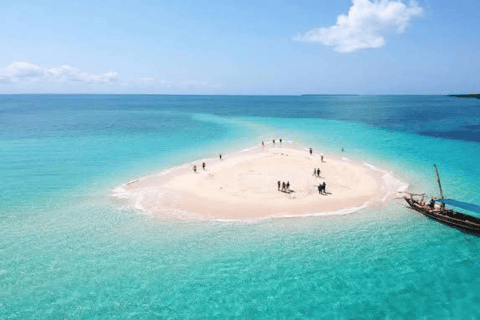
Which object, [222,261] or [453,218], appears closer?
[222,261]

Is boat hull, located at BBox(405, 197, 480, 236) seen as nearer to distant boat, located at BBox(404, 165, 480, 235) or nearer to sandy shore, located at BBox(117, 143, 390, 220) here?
distant boat, located at BBox(404, 165, 480, 235)

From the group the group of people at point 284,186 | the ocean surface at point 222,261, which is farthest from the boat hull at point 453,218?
the group of people at point 284,186

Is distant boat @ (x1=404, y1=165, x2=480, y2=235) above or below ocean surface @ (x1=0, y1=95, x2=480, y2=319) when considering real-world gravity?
above

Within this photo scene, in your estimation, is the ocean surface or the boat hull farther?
the boat hull

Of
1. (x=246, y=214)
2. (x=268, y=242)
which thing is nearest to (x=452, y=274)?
(x=268, y=242)

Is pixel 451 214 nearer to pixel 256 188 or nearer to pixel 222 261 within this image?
pixel 256 188

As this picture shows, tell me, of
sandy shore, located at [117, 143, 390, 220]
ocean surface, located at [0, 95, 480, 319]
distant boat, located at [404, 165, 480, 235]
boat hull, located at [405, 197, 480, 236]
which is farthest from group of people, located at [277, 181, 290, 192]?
boat hull, located at [405, 197, 480, 236]

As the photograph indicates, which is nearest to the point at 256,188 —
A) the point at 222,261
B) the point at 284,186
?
the point at 284,186

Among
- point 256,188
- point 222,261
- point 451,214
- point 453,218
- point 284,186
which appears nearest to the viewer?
point 222,261

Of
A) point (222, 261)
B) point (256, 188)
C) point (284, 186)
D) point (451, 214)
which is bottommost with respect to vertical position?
point (222, 261)
